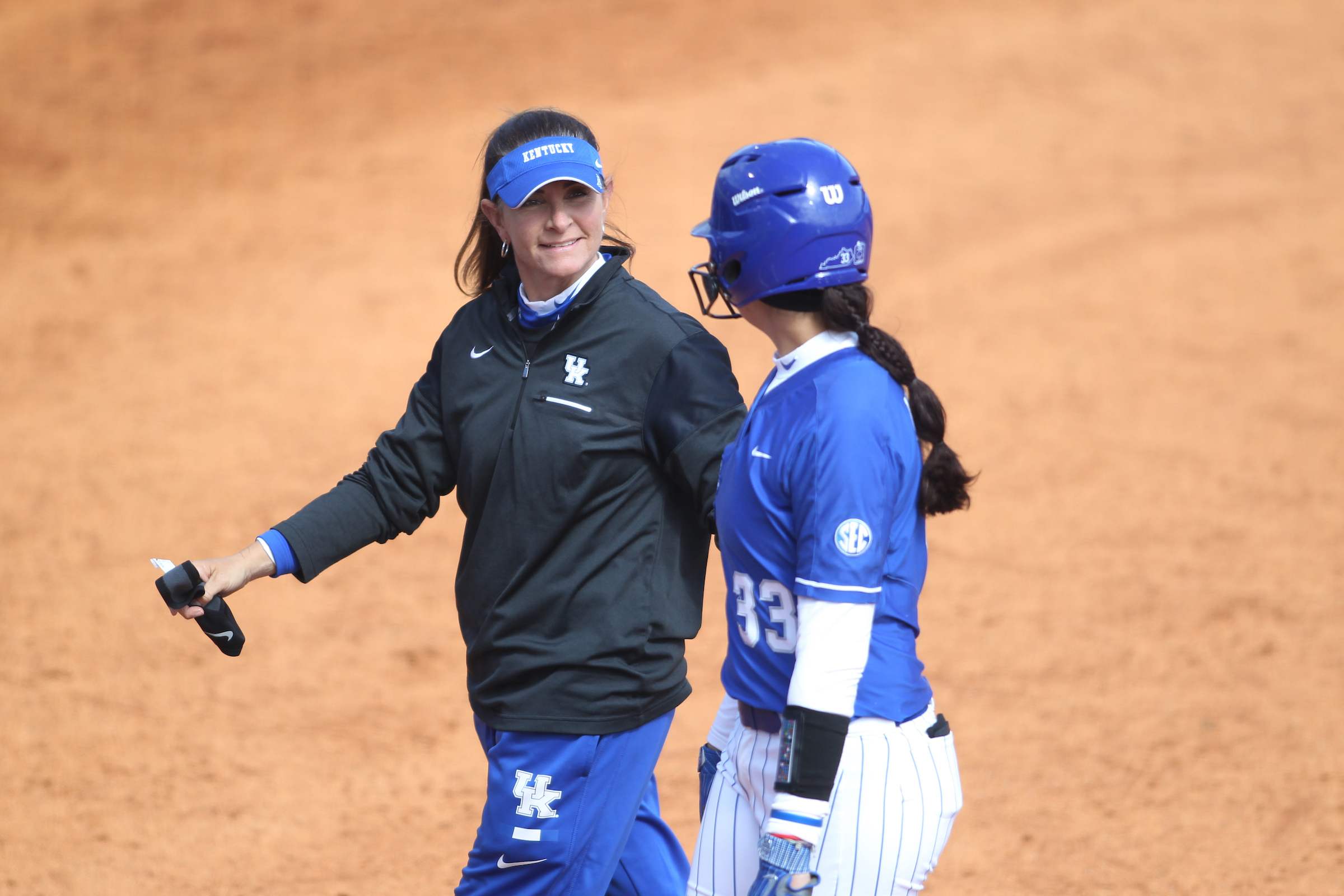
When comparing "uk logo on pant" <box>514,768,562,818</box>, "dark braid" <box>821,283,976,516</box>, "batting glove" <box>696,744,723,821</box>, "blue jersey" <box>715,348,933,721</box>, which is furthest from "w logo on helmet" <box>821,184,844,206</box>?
"uk logo on pant" <box>514,768,562,818</box>

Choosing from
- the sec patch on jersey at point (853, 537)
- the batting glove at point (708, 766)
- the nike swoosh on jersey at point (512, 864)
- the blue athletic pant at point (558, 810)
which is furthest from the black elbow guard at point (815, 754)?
the nike swoosh on jersey at point (512, 864)

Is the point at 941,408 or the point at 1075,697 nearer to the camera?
the point at 941,408

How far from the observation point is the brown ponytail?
338cm

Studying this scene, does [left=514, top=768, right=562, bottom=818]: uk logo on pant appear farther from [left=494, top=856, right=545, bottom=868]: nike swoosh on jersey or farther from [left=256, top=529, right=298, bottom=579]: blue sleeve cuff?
[left=256, top=529, right=298, bottom=579]: blue sleeve cuff

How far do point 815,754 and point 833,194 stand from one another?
1.11 m

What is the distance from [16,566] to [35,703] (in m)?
1.65

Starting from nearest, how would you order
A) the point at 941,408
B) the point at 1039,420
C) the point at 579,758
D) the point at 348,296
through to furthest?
the point at 941,408, the point at 579,758, the point at 1039,420, the point at 348,296

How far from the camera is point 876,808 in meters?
2.57

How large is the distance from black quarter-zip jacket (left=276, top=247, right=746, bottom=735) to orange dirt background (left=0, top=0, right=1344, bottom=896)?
151 mm

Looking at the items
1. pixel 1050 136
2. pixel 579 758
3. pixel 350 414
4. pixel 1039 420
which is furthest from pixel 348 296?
pixel 579 758

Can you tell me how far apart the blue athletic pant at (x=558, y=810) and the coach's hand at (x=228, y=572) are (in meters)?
0.72

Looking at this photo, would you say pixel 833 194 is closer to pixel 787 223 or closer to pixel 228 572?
pixel 787 223

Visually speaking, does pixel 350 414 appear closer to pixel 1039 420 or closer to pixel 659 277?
pixel 659 277

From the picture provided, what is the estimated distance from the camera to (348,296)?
38.8 ft
